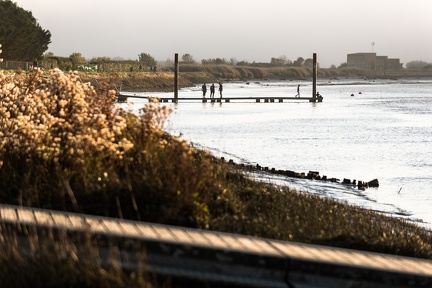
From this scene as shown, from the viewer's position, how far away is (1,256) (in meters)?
6.83

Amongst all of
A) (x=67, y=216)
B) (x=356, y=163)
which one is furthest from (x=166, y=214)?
(x=356, y=163)

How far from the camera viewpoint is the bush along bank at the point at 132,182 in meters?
9.59

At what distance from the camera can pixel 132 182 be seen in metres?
9.95

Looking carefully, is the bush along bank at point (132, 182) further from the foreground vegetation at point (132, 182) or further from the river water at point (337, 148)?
the river water at point (337, 148)

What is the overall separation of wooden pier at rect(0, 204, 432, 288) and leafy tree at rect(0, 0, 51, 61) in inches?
3056

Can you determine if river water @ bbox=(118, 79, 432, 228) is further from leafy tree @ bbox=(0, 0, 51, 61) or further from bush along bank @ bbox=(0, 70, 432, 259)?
leafy tree @ bbox=(0, 0, 51, 61)

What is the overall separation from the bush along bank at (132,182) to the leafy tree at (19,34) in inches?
2850

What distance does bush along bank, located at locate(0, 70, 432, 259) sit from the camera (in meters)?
9.59

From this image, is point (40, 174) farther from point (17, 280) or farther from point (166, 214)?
Result: point (17, 280)

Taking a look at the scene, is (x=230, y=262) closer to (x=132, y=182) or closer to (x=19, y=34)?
(x=132, y=182)

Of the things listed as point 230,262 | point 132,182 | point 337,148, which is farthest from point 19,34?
point 230,262

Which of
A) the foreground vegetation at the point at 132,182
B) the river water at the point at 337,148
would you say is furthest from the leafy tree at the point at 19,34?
the foreground vegetation at the point at 132,182

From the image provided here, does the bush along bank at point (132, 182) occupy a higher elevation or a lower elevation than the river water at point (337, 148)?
higher

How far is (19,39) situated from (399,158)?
60222 millimetres
